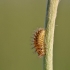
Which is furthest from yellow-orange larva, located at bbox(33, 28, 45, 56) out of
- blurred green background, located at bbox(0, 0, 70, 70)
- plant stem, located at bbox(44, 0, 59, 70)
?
blurred green background, located at bbox(0, 0, 70, 70)

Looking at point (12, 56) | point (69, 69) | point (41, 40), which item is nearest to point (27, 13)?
point (12, 56)

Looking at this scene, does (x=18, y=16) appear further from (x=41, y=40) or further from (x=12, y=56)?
(x=41, y=40)

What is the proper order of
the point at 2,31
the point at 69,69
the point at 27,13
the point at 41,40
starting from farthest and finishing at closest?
1. the point at 27,13
2. the point at 2,31
3. the point at 69,69
4. the point at 41,40

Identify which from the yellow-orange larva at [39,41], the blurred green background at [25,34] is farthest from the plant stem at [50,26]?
the blurred green background at [25,34]

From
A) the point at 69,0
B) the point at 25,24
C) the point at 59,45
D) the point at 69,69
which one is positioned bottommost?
the point at 69,69

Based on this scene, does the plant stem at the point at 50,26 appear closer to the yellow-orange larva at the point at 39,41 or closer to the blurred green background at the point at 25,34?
the yellow-orange larva at the point at 39,41

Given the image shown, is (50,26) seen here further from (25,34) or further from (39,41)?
(25,34)
